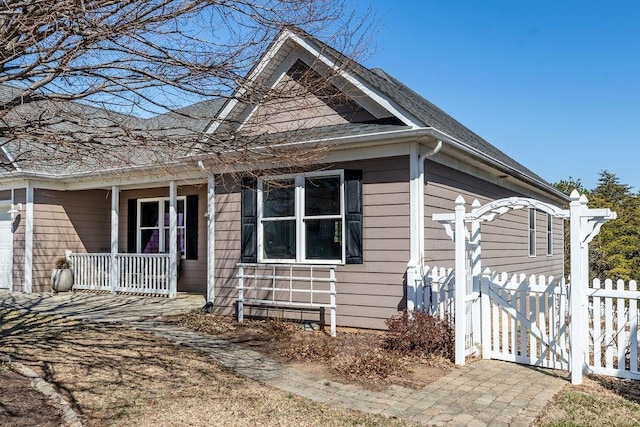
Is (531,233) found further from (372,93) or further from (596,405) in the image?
(596,405)

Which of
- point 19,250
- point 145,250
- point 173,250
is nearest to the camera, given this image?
point 173,250

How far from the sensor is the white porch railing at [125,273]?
1212cm

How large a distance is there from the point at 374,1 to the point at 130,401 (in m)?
5.57

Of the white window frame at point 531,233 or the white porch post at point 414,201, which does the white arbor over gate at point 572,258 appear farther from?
the white window frame at point 531,233

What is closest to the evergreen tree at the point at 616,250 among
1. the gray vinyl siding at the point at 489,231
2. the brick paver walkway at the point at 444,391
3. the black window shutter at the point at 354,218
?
the gray vinyl siding at the point at 489,231

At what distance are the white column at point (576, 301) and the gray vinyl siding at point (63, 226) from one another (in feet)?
41.8

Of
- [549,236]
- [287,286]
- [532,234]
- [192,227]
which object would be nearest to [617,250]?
[549,236]

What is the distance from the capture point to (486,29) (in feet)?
41.9

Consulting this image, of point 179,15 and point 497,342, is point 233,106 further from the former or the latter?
point 497,342

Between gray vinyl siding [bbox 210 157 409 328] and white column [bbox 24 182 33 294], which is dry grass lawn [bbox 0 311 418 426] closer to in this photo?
gray vinyl siding [bbox 210 157 409 328]

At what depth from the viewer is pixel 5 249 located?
13711 mm

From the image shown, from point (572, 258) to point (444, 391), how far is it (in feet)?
6.80

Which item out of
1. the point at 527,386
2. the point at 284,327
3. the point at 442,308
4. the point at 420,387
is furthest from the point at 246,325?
the point at 527,386

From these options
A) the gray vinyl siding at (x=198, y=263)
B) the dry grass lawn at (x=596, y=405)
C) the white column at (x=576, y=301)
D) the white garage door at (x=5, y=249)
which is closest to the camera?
the dry grass lawn at (x=596, y=405)
